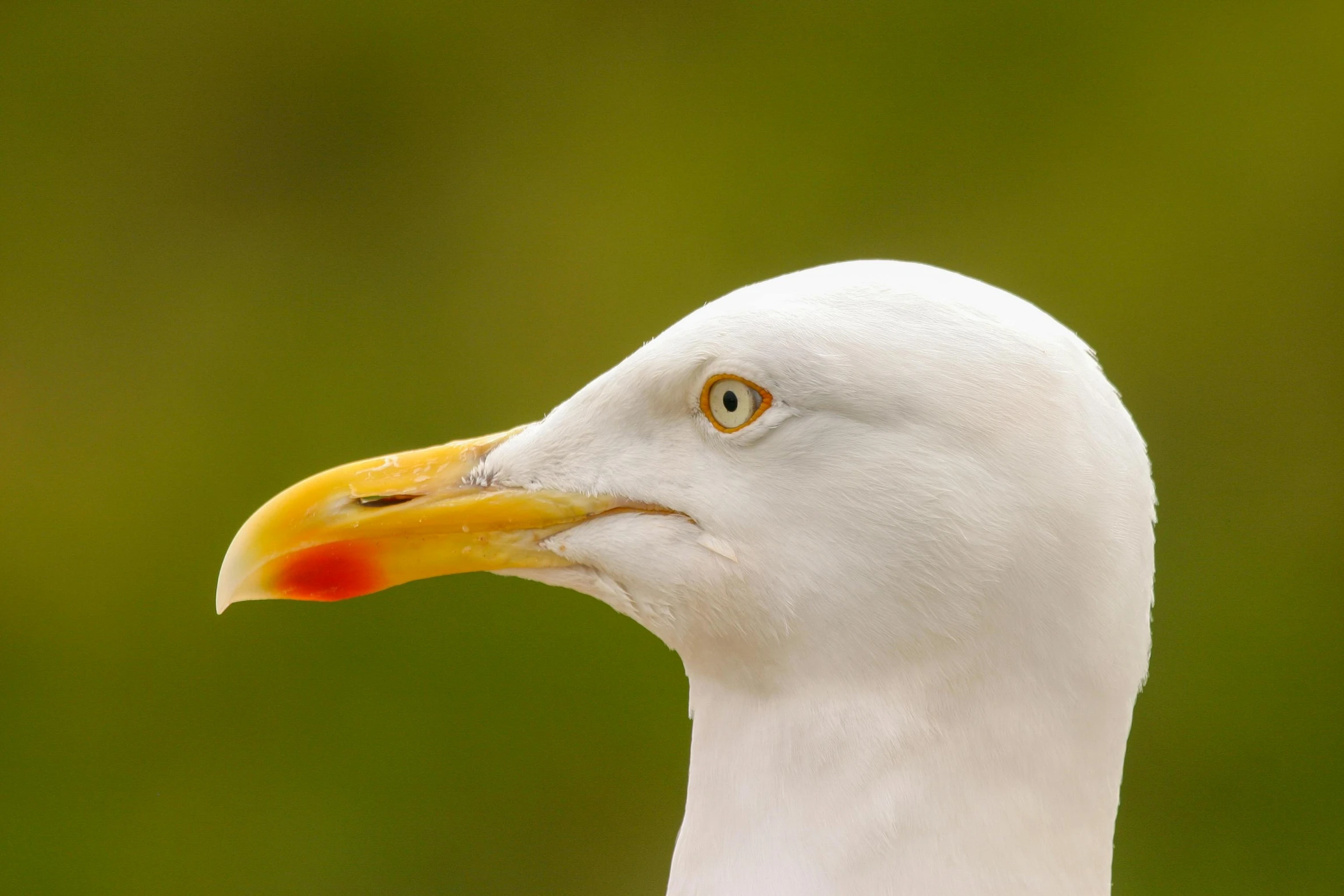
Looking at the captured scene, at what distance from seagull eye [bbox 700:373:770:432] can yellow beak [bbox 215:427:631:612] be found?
0.15m

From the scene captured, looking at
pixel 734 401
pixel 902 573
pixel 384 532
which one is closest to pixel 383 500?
pixel 384 532

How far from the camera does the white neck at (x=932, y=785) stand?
87cm

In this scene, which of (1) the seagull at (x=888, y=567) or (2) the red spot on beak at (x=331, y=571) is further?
(2) the red spot on beak at (x=331, y=571)

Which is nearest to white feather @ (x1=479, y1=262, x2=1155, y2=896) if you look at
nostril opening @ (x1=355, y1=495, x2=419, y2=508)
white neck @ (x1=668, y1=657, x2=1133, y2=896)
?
white neck @ (x1=668, y1=657, x2=1133, y2=896)

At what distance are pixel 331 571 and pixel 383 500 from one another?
0.22 feet

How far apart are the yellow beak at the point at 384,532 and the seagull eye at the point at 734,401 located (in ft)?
0.50

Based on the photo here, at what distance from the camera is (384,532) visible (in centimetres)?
100

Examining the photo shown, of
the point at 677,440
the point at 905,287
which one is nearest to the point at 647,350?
the point at 677,440

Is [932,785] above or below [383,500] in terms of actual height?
below

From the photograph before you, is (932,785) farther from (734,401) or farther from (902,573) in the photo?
(734,401)

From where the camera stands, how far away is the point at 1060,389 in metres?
0.85

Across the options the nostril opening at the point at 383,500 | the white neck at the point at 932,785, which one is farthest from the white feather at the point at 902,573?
the nostril opening at the point at 383,500

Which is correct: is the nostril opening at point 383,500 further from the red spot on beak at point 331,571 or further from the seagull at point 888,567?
the seagull at point 888,567

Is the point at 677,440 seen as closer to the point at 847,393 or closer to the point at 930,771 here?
the point at 847,393
